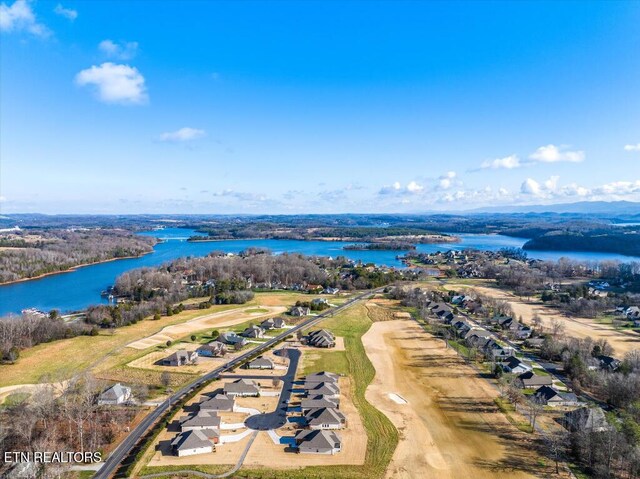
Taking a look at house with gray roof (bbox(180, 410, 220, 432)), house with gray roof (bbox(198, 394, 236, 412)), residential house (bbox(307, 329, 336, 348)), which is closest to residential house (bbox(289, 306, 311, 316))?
residential house (bbox(307, 329, 336, 348))

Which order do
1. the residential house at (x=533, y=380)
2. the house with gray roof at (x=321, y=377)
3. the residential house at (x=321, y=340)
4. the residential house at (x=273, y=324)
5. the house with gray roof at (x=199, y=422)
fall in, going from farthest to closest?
the residential house at (x=273, y=324) → the residential house at (x=321, y=340) → the residential house at (x=533, y=380) → the house with gray roof at (x=321, y=377) → the house with gray roof at (x=199, y=422)

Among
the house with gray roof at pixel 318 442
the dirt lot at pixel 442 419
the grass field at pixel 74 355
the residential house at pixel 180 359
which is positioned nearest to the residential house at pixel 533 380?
the dirt lot at pixel 442 419

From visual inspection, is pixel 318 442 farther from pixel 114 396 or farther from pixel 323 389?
pixel 114 396

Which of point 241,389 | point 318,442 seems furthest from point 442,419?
point 241,389

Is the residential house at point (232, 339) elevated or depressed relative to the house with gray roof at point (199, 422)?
depressed

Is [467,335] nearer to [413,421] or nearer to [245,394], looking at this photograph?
[413,421]

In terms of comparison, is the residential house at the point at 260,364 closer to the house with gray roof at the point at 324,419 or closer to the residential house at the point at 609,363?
the house with gray roof at the point at 324,419

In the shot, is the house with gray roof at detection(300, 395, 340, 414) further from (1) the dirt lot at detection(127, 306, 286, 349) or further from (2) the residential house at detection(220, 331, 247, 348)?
(1) the dirt lot at detection(127, 306, 286, 349)
